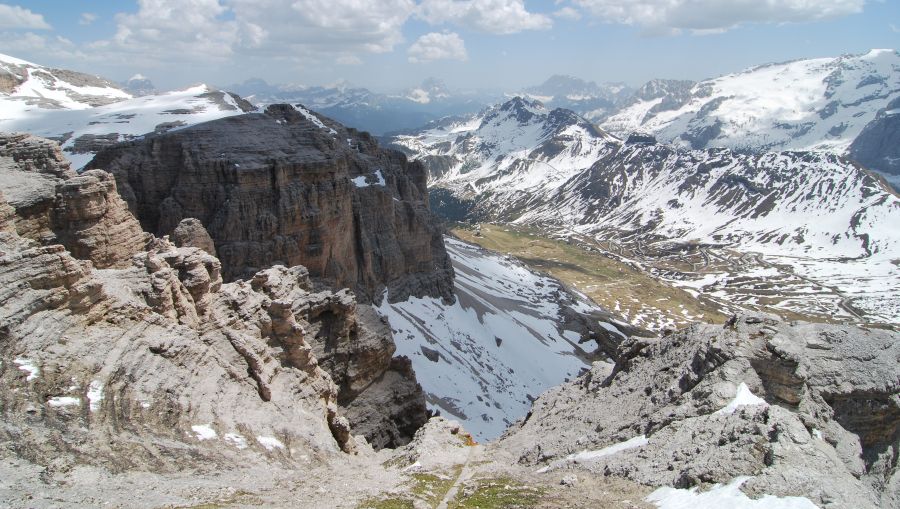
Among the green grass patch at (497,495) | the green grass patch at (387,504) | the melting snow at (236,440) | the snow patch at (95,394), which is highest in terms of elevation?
Result: the snow patch at (95,394)

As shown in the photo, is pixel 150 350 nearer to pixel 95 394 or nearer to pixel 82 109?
pixel 95 394

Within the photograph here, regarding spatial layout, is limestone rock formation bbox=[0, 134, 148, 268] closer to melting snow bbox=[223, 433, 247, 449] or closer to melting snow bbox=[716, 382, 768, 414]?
melting snow bbox=[223, 433, 247, 449]

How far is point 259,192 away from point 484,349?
44.3 meters

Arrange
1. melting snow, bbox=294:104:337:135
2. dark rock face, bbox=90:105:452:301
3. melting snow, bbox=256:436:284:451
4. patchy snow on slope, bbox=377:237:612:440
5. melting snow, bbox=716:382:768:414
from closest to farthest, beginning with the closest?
melting snow, bbox=256:436:284:451
melting snow, bbox=716:382:768:414
dark rock face, bbox=90:105:452:301
patchy snow on slope, bbox=377:237:612:440
melting snow, bbox=294:104:337:135

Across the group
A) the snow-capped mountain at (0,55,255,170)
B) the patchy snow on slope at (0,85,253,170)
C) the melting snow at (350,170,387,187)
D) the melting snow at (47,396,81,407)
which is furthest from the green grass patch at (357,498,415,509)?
the melting snow at (350,170,387,187)

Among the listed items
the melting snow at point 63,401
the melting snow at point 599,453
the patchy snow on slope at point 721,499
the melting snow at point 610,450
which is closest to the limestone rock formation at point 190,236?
the melting snow at point 63,401

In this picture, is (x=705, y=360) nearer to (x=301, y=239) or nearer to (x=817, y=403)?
(x=817, y=403)

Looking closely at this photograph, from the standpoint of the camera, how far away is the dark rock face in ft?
213

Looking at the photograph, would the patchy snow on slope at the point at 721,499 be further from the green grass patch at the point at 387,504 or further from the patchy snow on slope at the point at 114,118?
the patchy snow on slope at the point at 114,118

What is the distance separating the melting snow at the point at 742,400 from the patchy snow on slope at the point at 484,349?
39109mm

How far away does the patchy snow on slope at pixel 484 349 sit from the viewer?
71.4m

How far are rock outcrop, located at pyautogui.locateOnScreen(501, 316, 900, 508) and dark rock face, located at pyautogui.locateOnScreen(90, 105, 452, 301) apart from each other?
1657 inches

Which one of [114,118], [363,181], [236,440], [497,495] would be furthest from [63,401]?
[114,118]

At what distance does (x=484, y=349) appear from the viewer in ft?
301
